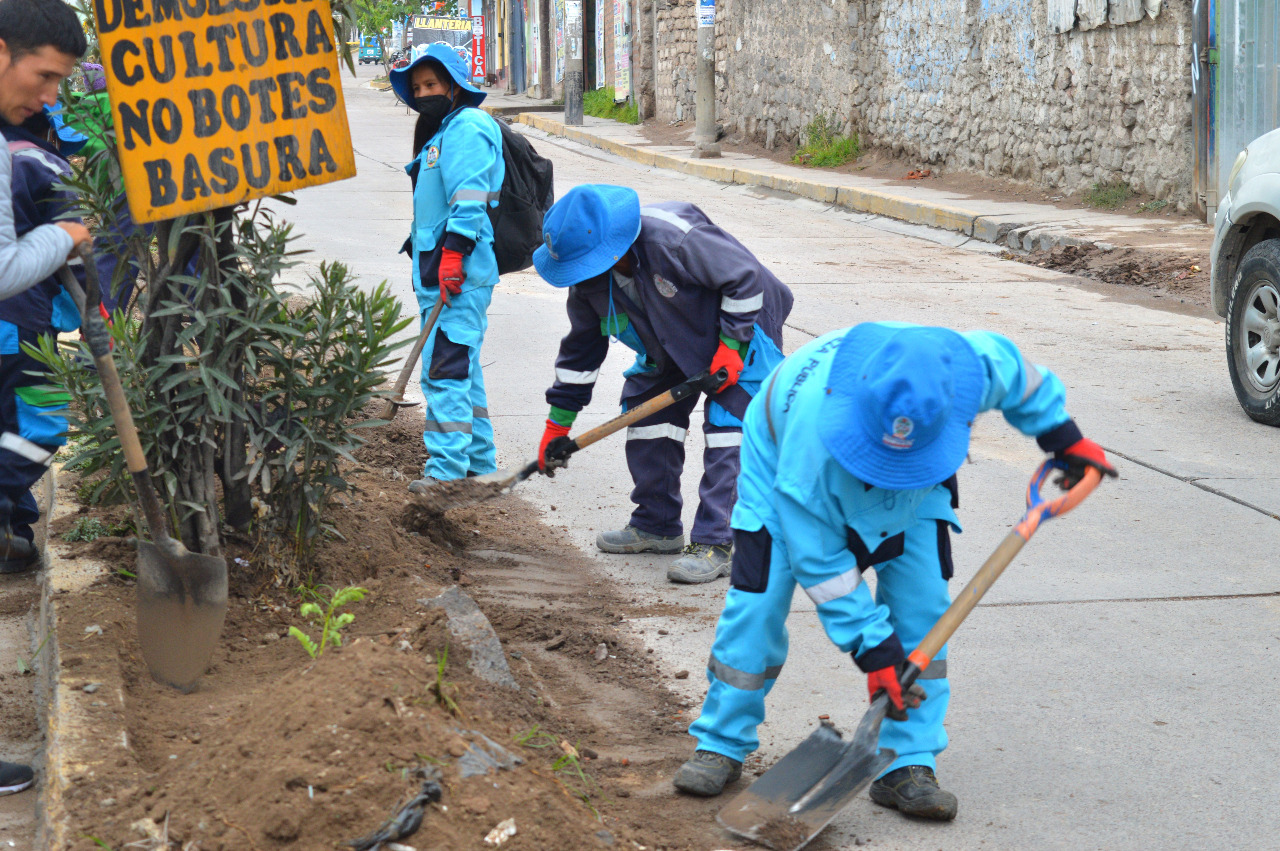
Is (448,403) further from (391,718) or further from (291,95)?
(391,718)

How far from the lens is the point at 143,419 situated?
3.38 m

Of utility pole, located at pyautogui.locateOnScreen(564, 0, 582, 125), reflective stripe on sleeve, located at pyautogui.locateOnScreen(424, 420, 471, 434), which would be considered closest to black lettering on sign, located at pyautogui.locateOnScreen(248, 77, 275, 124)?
reflective stripe on sleeve, located at pyautogui.locateOnScreen(424, 420, 471, 434)

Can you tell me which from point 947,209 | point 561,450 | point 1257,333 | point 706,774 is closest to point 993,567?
point 706,774

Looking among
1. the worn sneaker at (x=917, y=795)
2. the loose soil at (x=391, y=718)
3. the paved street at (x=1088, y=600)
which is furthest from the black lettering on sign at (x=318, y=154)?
the worn sneaker at (x=917, y=795)

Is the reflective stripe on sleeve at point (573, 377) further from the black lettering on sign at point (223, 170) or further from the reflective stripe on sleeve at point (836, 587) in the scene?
the reflective stripe on sleeve at point (836, 587)

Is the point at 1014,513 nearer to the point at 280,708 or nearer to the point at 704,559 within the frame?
the point at 704,559

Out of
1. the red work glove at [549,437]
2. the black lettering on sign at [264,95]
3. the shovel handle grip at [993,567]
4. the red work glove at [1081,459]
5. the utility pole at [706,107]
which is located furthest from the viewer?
the utility pole at [706,107]

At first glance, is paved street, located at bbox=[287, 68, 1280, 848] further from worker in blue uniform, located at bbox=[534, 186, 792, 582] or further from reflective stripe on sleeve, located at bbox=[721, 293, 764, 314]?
reflective stripe on sleeve, located at bbox=[721, 293, 764, 314]

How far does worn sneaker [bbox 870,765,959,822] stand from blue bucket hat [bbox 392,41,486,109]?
132 inches

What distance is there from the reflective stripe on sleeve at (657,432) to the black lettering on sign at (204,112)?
6.59 ft

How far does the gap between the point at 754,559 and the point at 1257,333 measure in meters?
4.15

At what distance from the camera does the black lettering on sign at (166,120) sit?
3.18 m

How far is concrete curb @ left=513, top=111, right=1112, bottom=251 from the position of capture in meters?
11.4

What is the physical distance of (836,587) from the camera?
2.74 m
